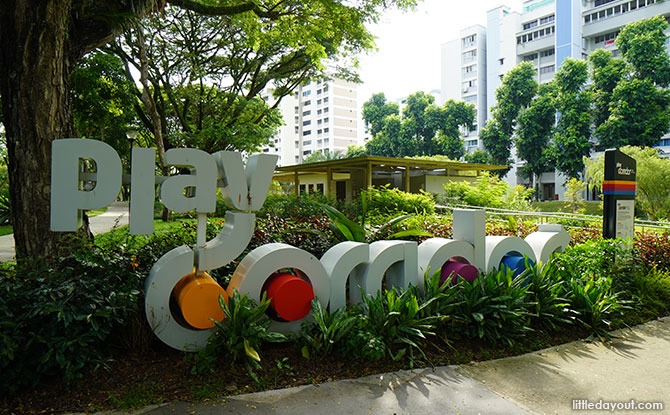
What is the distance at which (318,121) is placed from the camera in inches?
3346

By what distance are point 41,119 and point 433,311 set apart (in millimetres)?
4646

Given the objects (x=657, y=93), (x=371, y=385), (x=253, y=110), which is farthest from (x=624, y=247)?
(x=657, y=93)

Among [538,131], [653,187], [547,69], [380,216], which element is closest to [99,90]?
[380,216]

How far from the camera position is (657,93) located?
3106 centimetres

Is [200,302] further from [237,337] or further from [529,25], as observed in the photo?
[529,25]

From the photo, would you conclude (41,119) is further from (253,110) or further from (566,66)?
(566,66)

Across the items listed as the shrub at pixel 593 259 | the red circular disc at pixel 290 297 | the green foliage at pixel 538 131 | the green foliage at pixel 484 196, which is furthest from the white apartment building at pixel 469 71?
the red circular disc at pixel 290 297

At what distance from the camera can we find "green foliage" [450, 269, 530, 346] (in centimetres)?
426

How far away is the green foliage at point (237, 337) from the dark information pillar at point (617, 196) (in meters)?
5.95

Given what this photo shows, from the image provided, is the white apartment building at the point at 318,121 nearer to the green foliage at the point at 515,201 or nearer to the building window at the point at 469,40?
the building window at the point at 469,40

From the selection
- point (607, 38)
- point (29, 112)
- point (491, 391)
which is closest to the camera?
point (491, 391)

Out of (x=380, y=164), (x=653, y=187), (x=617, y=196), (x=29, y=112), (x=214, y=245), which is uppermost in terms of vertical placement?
(x=380, y=164)

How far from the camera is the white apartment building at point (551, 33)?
4094 cm

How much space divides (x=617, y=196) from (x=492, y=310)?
4.03 m
